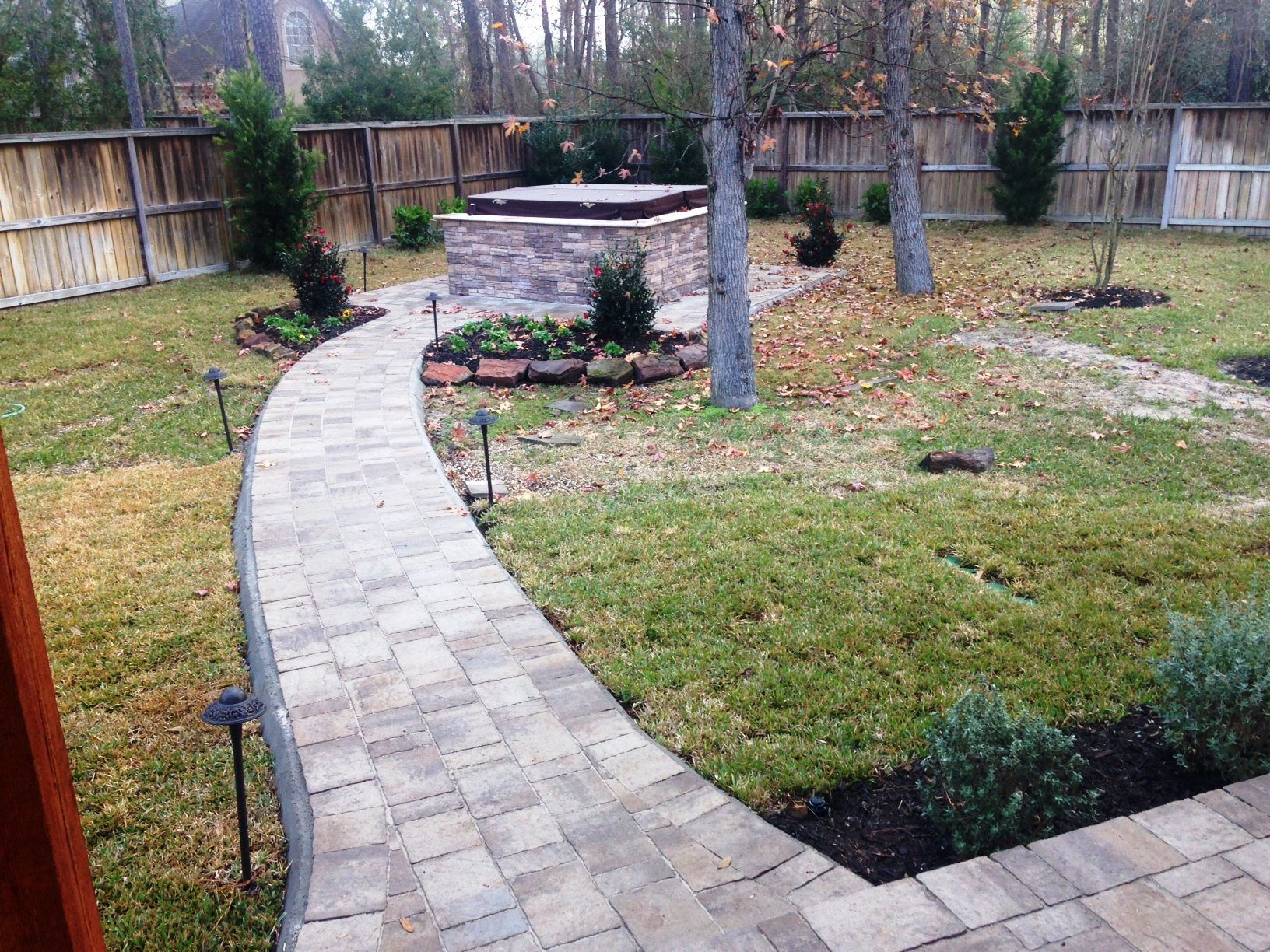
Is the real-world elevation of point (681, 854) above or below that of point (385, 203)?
below

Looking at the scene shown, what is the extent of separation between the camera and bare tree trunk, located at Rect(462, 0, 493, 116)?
75.4 ft

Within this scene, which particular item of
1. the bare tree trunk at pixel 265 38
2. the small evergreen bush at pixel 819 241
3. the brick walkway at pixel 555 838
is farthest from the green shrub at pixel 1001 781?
the bare tree trunk at pixel 265 38

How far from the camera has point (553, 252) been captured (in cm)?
1175

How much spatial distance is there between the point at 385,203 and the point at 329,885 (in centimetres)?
1510

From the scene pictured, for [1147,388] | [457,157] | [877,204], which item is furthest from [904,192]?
[457,157]

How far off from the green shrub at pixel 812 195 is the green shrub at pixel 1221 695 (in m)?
12.2

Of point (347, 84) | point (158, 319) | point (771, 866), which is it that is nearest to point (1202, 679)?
point (771, 866)

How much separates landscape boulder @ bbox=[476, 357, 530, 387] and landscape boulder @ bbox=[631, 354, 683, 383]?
3.17 feet

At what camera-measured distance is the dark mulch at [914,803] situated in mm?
2969

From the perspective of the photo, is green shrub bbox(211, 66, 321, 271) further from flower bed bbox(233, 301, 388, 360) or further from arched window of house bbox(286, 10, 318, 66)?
arched window of house bbox(286, 10, 318, 66)

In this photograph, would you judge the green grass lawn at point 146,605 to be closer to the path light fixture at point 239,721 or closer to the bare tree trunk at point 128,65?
the path light fixture at point 239,721

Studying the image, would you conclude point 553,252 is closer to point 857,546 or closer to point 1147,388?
point 1147,388

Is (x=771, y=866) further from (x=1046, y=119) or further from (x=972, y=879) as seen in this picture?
(x=1046, y=119)

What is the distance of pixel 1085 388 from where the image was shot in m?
7.84
